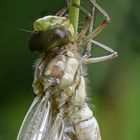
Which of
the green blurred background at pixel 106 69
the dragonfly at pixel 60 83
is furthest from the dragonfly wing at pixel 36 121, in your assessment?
the green blurred background at pixel 106 69

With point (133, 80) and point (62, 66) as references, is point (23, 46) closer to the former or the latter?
point (133, 80)

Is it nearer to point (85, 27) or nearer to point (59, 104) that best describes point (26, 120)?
point (59, 104)

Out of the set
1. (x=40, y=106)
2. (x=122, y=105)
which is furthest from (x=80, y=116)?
(x=122, y=105)

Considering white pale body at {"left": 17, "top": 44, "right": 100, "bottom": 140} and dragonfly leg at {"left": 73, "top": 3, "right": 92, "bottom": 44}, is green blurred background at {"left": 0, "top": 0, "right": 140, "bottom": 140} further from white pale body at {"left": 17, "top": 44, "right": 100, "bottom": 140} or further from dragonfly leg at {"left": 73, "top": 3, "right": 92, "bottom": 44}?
dragonfly leg at {"left": 73, "top": 3, "right": 92, "bottom": 44}

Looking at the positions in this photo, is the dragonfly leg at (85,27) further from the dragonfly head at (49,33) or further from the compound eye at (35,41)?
the compound eye at (35,41)

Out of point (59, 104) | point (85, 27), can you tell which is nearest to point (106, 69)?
point (59, 104)

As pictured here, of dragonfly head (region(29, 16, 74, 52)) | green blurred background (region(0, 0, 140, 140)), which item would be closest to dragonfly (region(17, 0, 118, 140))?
dragonfly head (region(29, 16, 74, 52))
